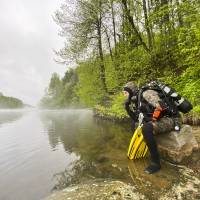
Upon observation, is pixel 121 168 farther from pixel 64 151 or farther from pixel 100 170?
pixel 64 151

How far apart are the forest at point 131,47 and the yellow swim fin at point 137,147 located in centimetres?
369

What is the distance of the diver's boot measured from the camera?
6661mm

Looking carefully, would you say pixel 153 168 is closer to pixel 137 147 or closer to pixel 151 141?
pixel 151 141

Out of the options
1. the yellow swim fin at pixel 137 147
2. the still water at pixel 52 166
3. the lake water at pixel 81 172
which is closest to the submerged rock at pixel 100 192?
the lake water at pixel 81 172

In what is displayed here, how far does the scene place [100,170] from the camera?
24.1 ft

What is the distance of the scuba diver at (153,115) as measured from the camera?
6867 mm

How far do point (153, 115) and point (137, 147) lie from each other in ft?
4.43

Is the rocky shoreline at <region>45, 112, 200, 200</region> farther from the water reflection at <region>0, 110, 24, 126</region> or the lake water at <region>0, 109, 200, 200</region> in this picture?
the water reflection at <region>0, 110, 24, 126</region>

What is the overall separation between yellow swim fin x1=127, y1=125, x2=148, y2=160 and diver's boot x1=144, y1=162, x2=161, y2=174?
832mm

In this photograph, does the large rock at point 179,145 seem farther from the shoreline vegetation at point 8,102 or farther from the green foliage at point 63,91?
the shoreline vegetation at point 8,102

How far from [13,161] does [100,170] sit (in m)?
3.60

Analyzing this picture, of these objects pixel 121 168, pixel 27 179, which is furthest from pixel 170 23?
pixel 27 179

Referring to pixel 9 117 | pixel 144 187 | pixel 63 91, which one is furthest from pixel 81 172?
pixel 63 91

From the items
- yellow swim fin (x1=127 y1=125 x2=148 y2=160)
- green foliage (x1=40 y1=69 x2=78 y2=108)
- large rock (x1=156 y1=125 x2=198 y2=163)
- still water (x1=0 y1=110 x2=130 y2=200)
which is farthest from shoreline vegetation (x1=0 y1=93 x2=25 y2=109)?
large rock (x1=156 y1=125 x2=198 y2=163)
